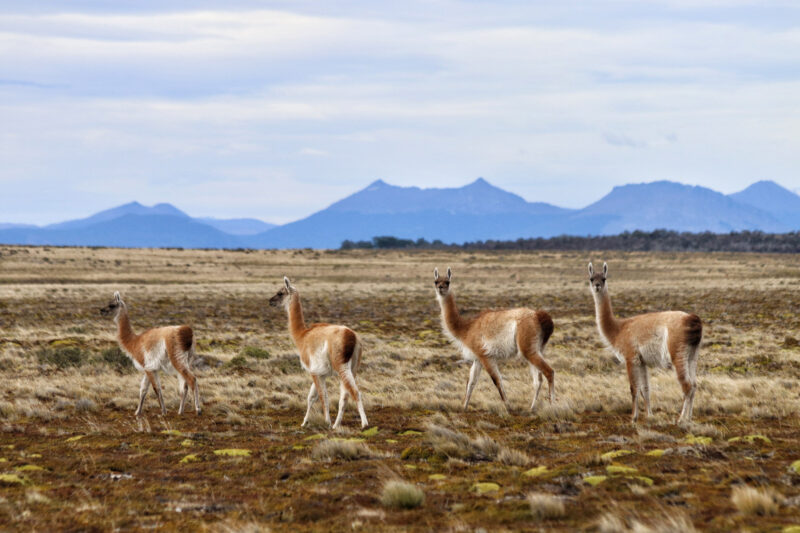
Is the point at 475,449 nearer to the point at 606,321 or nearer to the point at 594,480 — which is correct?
the point at 594,480

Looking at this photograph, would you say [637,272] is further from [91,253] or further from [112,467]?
[112,467]

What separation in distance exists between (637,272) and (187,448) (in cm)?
6702

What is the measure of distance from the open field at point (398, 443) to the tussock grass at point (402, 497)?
0.05ft

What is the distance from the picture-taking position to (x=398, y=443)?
975cm

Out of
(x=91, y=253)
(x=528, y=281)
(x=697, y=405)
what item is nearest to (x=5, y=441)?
(x=697, y=405)

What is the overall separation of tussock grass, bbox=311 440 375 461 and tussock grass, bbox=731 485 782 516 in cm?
408

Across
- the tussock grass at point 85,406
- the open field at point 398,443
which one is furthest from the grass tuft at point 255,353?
the tussock grass at point 85,406

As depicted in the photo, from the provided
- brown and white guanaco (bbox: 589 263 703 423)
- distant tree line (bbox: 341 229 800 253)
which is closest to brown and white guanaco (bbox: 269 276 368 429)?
brown and white guanaco (bbox: 589 263 703 423)

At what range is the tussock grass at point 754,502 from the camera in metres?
6.11

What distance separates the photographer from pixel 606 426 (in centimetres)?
1064

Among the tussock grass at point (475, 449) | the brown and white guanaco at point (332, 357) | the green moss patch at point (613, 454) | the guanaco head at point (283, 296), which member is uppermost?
the guanaco head at point (283, 296)

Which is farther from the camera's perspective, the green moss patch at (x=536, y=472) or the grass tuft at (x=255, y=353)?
the grass tuft at (x=255, y=353)

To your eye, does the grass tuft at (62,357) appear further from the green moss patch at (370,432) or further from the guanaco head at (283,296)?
the green moss patch at (370,432)

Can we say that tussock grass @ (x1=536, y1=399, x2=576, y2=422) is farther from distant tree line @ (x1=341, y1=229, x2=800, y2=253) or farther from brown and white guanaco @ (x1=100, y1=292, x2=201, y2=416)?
distant tree line @ (x1=341, y1=229, x2=800, y2=253)
